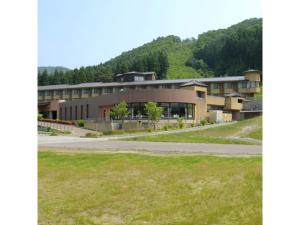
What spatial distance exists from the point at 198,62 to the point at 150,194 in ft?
236

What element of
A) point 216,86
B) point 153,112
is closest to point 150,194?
point 153,112

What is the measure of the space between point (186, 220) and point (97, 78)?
61.2 m

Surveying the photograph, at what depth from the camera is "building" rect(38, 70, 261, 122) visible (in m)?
33.3

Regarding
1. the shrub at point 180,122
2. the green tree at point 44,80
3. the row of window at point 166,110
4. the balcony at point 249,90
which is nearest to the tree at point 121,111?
the row of window at point 166,110

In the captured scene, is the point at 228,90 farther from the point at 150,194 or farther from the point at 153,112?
the point at 150,194

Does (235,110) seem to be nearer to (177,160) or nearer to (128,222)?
(177,160)

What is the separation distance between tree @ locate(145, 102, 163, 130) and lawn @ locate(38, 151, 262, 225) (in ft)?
70.2

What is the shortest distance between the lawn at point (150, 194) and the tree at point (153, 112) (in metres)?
21.4

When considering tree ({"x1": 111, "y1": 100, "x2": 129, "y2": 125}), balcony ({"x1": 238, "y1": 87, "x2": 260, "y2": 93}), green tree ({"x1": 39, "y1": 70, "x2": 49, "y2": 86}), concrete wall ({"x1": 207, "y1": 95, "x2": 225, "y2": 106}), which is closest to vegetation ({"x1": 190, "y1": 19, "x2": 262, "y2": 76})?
balcony ({"x1": 238, "y1": 87, "x2": 260, "y2": 93})

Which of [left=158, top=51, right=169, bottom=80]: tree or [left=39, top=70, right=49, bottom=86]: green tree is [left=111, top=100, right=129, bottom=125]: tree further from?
[left=158, top=51, right=169, bottom=80]: tree
